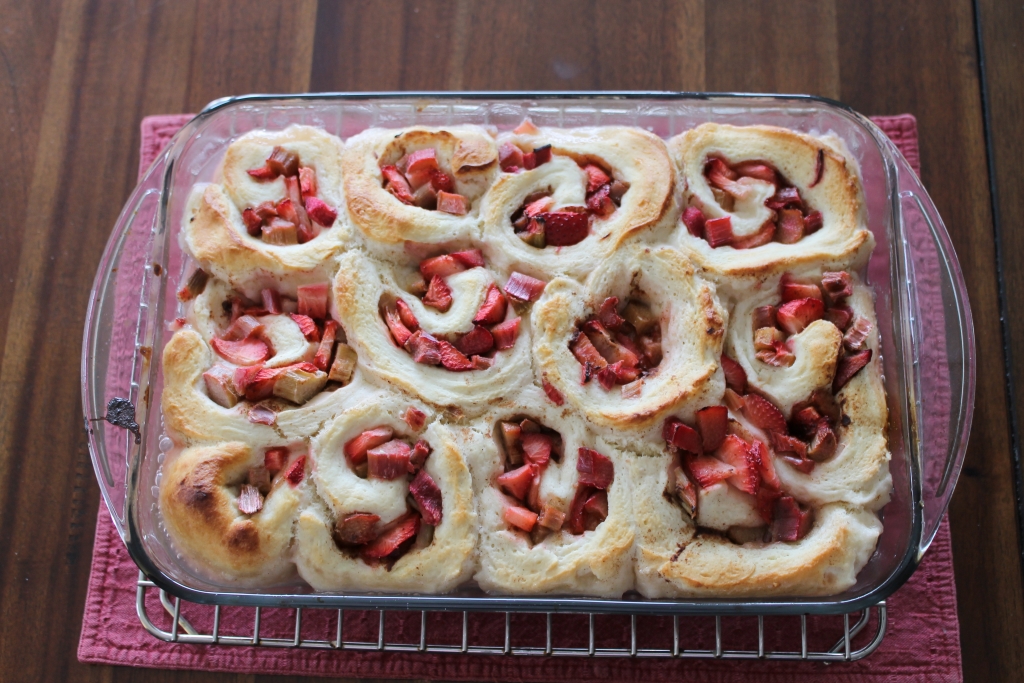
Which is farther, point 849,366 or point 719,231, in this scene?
point 719,231

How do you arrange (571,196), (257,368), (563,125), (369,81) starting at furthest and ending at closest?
(369,81)
(563,125)
(571,196)
(257,368)

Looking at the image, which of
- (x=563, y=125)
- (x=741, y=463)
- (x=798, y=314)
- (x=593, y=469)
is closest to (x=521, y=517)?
(x=593, y=469)

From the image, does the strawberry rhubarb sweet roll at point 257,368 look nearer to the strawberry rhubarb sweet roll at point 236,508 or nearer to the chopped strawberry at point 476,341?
the strawberry rhubarb sweet roll at point 236,508

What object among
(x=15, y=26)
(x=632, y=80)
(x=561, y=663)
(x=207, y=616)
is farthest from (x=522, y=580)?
(x=15, y=26)

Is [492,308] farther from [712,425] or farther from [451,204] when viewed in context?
[712,425]

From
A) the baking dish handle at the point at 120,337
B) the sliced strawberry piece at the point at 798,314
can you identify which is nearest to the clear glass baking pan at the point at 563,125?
the baking dish handle at the point at 120,337
